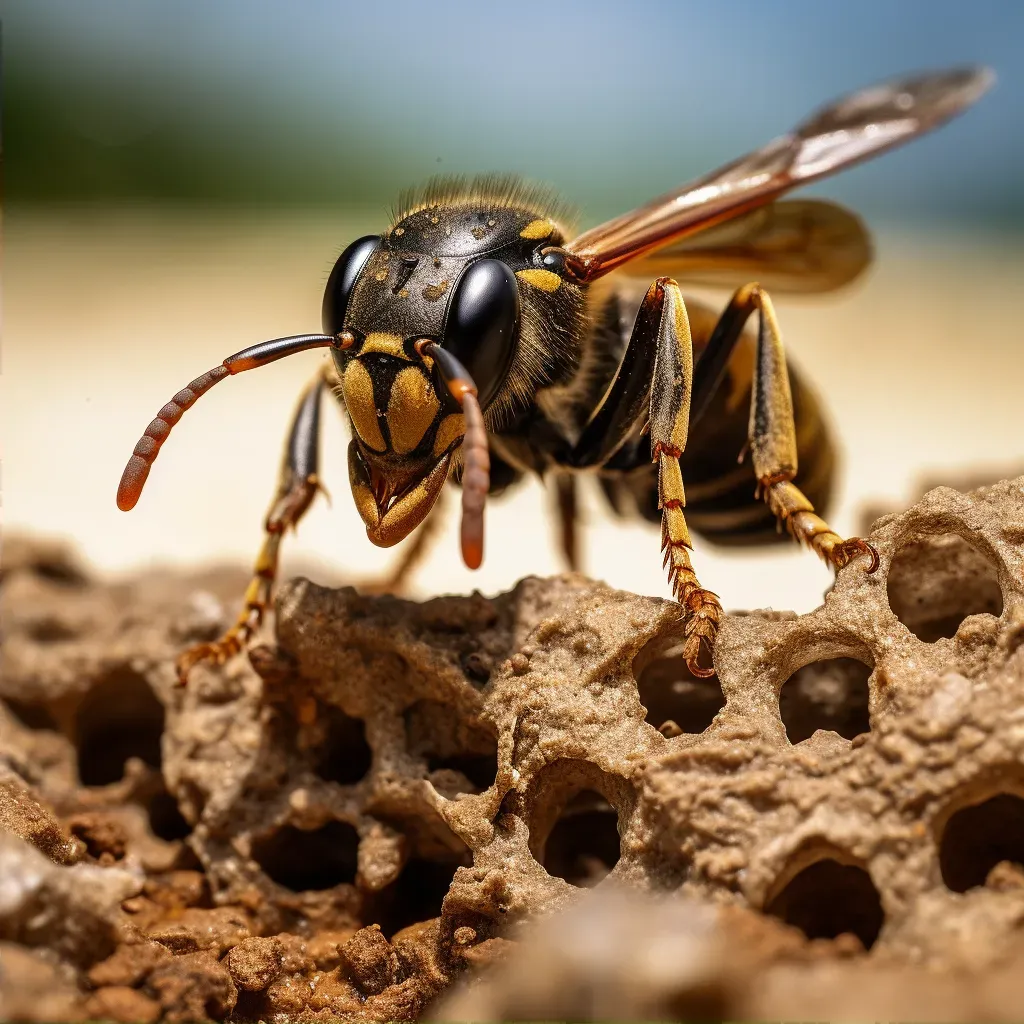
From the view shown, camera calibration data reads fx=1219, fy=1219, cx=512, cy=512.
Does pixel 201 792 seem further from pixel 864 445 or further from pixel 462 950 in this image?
pixel 864 445

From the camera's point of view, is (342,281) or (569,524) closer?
(342,281)

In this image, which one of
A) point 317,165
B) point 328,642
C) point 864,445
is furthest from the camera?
point 317,165

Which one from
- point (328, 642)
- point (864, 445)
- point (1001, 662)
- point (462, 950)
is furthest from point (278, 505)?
point (864, 445)

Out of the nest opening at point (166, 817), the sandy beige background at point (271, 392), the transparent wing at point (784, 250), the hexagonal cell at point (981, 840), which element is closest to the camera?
the hexagonal cell at point (981, 840)

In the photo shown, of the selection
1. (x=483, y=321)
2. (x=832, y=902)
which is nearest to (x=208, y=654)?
(x=483, y=321)

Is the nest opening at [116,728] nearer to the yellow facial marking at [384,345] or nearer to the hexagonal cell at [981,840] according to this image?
the yellow facial marking at [384,345]

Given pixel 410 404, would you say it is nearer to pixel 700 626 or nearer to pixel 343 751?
pixel 700 626

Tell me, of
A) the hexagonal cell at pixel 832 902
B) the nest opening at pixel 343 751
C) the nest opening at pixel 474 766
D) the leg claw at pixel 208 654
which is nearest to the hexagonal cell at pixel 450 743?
the nest opening at pixel 474 766
